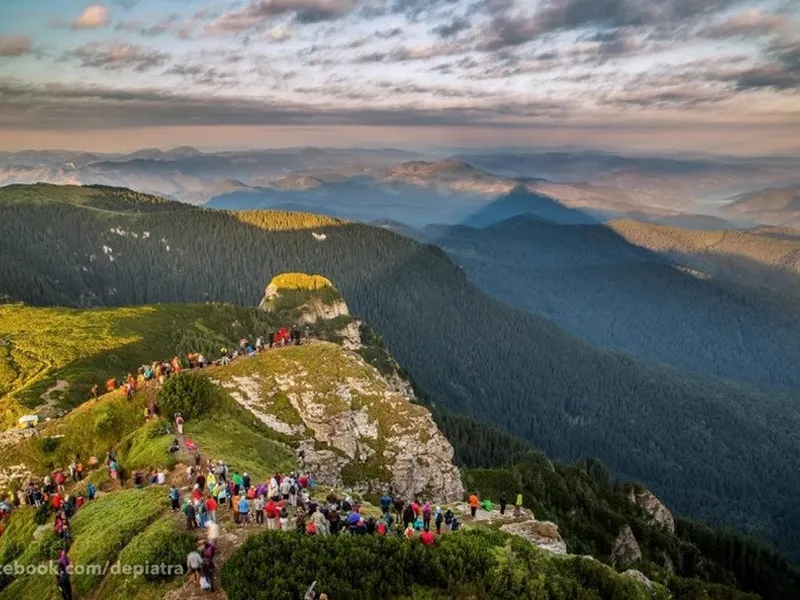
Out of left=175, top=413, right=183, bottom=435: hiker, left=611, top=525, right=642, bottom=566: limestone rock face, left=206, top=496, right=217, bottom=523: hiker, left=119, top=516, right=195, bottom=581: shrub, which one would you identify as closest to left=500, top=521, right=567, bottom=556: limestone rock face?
left=206, top=496, right=217, bottom=523: hiker

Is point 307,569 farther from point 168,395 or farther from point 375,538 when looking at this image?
point 168,395

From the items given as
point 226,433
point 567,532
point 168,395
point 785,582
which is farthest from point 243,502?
point 785,582

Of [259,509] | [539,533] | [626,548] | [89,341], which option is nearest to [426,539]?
[259,509]

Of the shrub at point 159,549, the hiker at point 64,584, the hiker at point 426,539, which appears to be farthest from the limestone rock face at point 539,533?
the hiker at point 64,584

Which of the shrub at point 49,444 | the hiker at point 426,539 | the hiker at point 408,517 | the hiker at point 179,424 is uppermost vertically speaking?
the hiker at point 426,539

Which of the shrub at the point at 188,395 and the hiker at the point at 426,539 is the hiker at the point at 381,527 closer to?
the hiker at the point at 426,539

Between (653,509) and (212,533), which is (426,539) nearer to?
(212,533)
